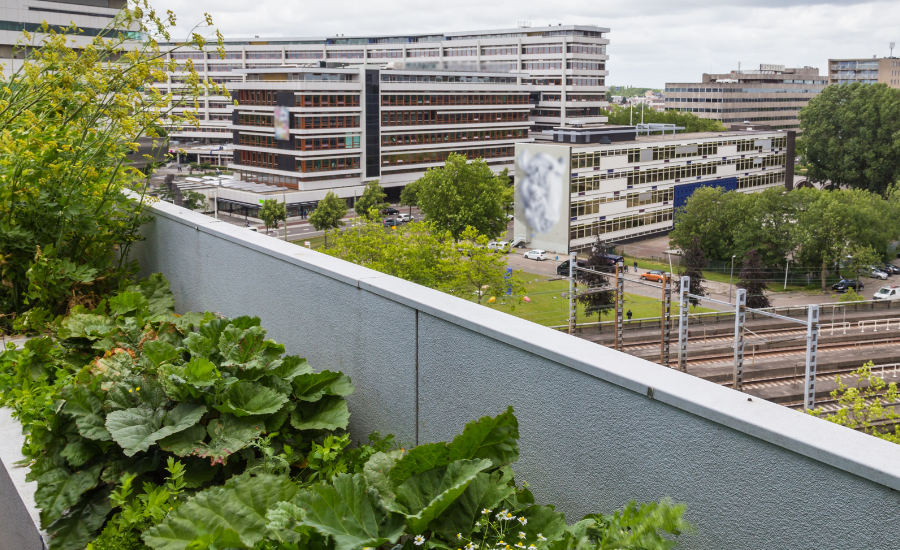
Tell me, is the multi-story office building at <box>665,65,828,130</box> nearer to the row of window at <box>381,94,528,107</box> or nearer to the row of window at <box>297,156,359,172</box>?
the row of window at <box>381,94,528,107</box>

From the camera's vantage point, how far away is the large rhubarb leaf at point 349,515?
211 cm

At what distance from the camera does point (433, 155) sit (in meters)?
71.4

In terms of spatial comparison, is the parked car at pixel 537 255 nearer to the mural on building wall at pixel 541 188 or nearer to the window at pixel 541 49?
the mural on building wall at pixel 541 188

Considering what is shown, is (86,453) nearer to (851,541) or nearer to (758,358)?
(851,541)

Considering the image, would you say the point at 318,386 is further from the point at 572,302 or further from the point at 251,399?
the point at 572,302

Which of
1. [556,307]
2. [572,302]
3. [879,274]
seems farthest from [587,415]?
[879,274]

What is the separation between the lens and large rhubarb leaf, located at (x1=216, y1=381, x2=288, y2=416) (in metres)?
2.96

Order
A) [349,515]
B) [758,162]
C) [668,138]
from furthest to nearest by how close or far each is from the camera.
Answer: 1. [758,162]
2. [668,138]
3. [349,515]

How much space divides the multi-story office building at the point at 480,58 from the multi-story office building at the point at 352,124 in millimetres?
8318

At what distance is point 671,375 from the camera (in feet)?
7.28

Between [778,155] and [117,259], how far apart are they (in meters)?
77.1

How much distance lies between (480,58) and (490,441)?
97071 millimetres

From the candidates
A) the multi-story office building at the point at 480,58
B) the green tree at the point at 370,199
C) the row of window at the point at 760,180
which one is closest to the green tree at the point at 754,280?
the row of window at the point at 760,180

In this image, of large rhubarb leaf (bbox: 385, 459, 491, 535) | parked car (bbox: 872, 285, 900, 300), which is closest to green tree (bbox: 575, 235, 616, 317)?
parked car (bbox: 872, 285, 900, 300)
